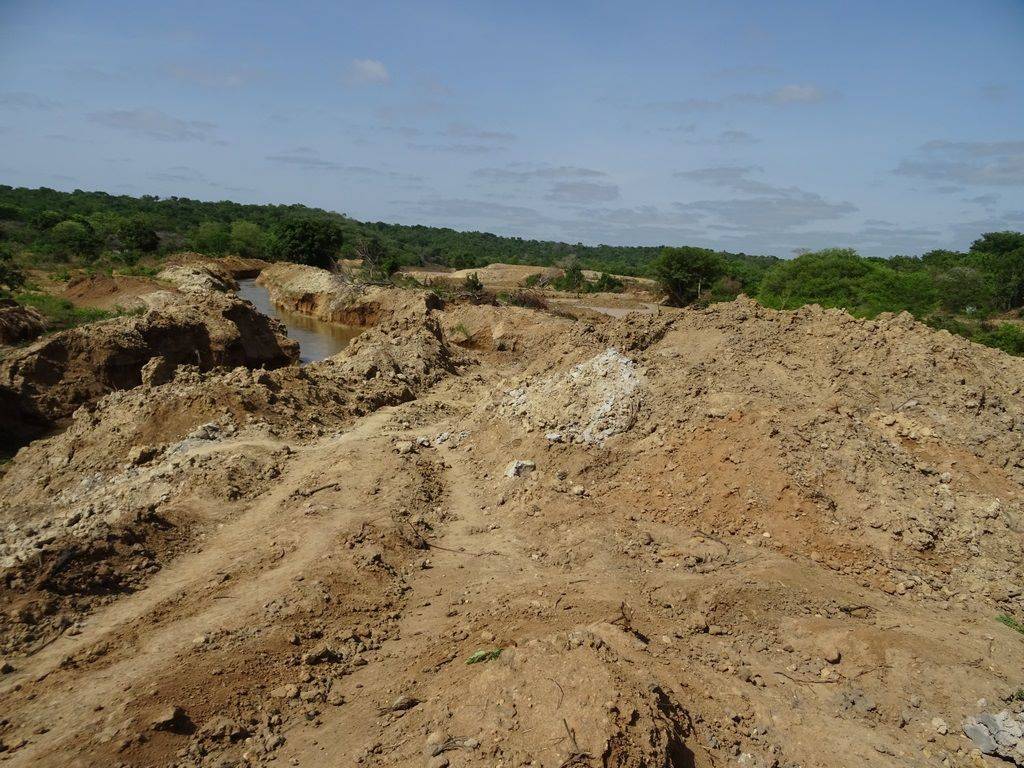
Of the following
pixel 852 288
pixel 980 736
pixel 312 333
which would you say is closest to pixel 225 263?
pixel 312 333

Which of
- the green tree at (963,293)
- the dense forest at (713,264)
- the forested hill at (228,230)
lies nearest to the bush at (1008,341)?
the dense forest at (713,264)

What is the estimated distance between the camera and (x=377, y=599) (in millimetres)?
6676

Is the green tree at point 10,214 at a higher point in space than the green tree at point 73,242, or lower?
higher

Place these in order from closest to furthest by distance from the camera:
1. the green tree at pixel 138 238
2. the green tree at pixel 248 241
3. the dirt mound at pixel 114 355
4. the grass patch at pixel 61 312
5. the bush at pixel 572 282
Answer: the dirt mound at pixel 114 355
the grass patch at pixel 61 312
the green tree at pixel 138 238
the bush at pixel 572 282
the green tree at pixel 248 241

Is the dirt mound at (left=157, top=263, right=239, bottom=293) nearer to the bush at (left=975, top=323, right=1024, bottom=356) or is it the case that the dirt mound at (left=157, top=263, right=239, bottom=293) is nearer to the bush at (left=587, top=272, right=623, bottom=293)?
the bush at (left=587, top=272, right=623, bottom=293)

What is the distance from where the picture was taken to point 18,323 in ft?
59.7

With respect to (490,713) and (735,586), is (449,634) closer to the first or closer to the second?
(490,713)

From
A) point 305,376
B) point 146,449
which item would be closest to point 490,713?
point 146,449

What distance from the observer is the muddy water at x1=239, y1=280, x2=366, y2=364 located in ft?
82.0

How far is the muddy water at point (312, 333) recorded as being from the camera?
24984mm

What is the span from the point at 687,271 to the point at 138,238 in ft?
137

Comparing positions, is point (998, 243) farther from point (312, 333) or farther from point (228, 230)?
point (228, 230)

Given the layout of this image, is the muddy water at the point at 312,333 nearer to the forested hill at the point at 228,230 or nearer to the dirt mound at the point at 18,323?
the dirt mound at the point at 18,323

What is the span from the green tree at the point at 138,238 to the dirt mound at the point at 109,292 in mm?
19393
